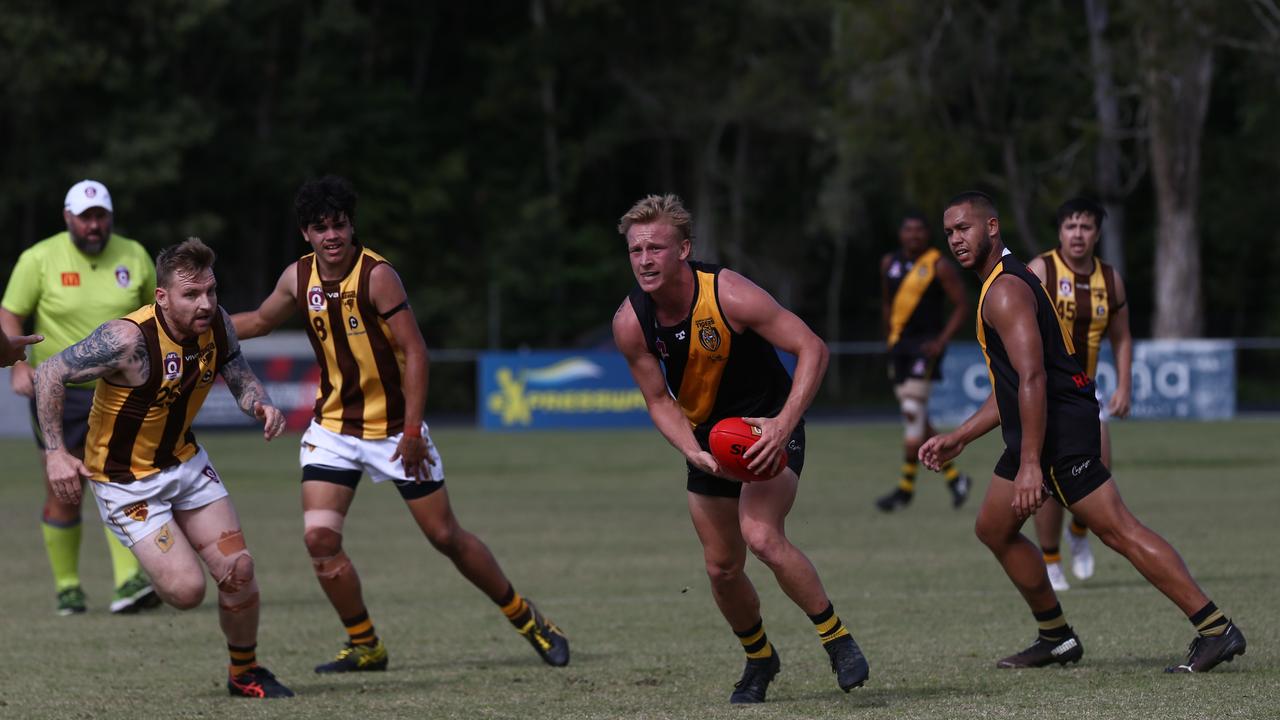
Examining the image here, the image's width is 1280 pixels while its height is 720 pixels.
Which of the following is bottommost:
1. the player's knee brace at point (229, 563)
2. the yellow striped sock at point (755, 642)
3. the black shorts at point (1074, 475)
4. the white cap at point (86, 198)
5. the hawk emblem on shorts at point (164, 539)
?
the yellow striped sock at point (755, 642)

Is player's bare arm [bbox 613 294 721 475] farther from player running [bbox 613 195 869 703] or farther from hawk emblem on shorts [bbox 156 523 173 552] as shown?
hawk emblem on shorts [bbox 156 523 173 552]

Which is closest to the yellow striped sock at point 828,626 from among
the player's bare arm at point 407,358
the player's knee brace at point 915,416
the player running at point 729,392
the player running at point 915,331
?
the player running at point 729,392

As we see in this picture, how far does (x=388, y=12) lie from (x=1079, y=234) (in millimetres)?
41883

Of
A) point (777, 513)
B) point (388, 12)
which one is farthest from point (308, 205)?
point (388, 12)

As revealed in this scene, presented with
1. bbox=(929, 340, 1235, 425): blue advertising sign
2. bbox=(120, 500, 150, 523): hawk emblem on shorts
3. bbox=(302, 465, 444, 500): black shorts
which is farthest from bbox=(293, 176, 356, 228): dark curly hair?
bbox=(929, 340, 1235, 425): blue advertising sign

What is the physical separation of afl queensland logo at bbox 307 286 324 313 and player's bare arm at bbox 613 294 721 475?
172 cm

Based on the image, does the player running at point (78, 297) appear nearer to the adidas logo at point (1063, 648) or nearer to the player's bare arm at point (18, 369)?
the player's bare arm at point (18, 369)

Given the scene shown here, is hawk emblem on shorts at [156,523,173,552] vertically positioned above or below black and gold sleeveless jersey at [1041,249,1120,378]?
below

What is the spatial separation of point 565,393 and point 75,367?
23.6 metres

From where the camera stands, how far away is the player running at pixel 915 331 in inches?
612

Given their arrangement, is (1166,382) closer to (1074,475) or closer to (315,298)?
(1074,475)

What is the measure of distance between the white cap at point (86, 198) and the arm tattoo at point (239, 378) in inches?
100

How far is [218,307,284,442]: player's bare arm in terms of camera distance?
751cm

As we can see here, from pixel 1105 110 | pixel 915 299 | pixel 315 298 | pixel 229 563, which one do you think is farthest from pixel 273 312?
pixel 1105 110
